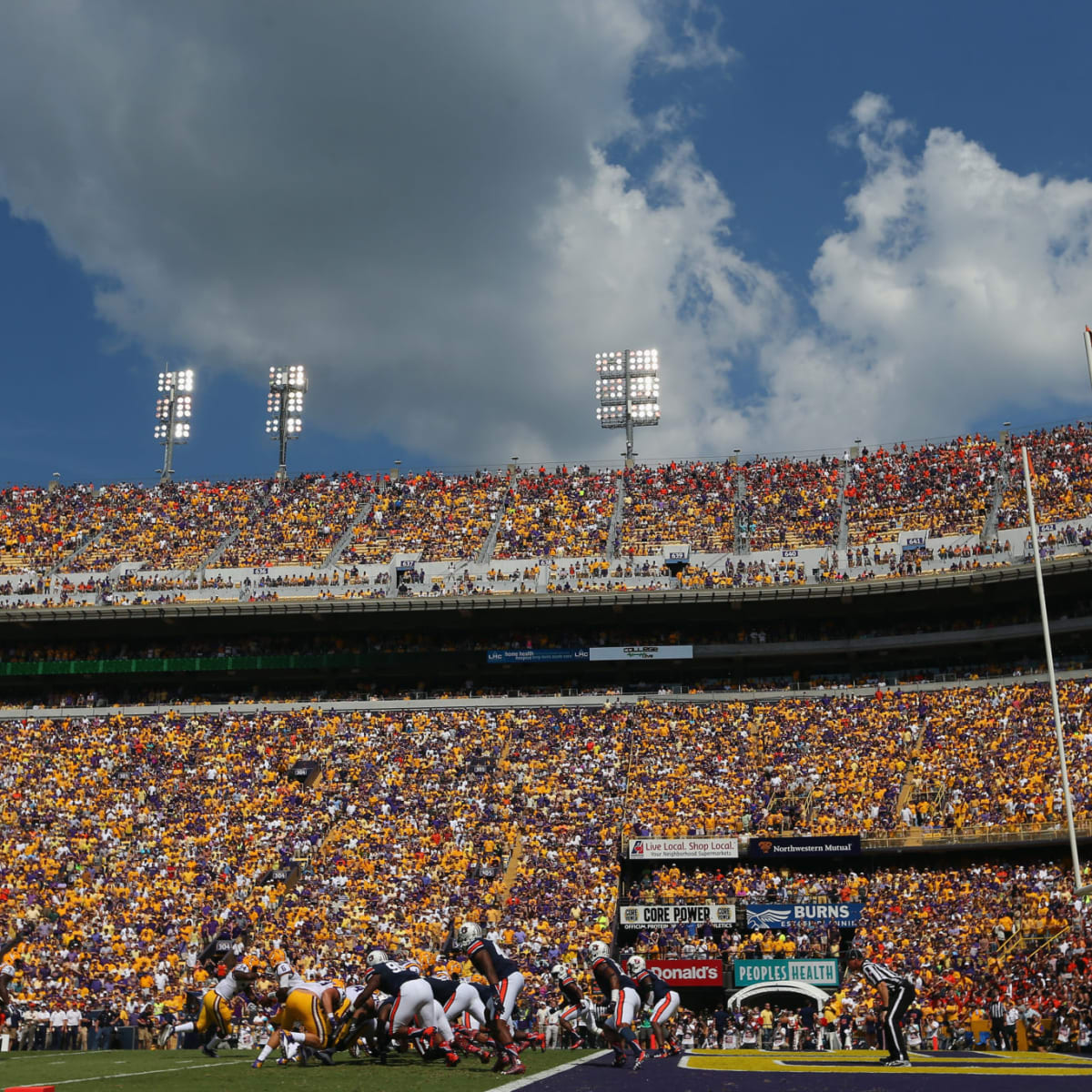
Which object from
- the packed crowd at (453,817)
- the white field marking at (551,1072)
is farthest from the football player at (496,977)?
the packed crowd at (453,817)

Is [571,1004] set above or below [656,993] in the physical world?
below

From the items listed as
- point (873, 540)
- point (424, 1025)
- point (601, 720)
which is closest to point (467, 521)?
point (601, 720)

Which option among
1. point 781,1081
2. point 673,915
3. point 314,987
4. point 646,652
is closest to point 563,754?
point 646,652

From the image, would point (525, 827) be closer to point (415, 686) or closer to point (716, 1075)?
point (415, 686)

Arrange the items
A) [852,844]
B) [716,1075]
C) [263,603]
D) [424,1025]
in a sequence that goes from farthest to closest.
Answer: [263,603] < [852,844] < [424,1025] < [716,1075]

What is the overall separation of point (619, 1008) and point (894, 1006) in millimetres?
3849

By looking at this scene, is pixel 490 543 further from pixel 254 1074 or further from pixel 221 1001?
pixel 254 1074

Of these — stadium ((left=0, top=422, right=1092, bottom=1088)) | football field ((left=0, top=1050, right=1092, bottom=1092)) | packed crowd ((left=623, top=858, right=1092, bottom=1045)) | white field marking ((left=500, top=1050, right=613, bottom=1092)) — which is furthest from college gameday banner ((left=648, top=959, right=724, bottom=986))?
white field marking ((left=500, top=1050, right=613, bottom=1092))

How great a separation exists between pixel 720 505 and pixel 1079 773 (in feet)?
72.5

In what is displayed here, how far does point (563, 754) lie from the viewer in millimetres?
41812

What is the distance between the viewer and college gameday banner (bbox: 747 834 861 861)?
112ft

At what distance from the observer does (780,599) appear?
45.1 meters

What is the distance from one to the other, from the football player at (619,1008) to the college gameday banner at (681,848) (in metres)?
19.7

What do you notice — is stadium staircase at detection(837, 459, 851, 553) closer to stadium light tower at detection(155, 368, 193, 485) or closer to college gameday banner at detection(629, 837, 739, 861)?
college gameday banner at detection(629, 837, 739, 861)
